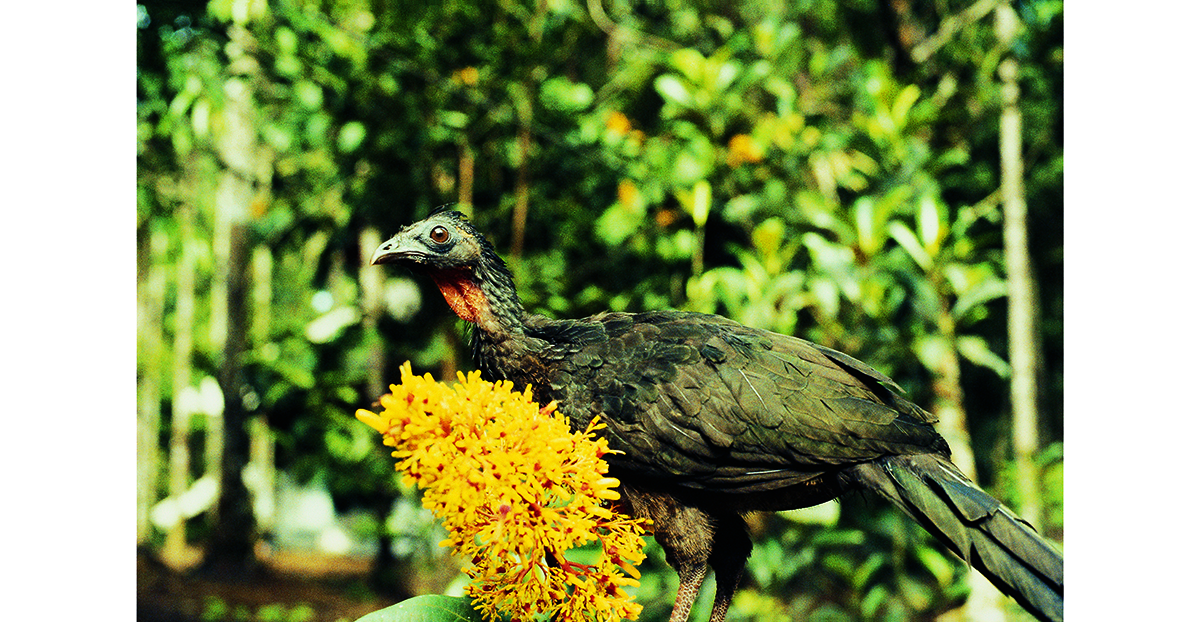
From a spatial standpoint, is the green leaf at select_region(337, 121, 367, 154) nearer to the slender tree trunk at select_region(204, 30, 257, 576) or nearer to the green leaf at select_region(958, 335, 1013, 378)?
Answer: the slender tree trunk at select_region(204, 30, 257, 576)

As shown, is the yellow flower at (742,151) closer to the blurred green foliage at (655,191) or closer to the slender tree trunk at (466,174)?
the blurred green foliage at (655,191)

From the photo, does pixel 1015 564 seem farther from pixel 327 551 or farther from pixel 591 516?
pixel 327 551

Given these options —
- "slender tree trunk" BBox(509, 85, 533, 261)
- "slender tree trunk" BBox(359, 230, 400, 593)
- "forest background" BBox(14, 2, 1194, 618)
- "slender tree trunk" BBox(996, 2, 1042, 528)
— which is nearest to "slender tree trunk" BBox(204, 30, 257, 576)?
"forest background" BBox(14, 2, 1194, 618)

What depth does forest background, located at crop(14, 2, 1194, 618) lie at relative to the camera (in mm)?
2479

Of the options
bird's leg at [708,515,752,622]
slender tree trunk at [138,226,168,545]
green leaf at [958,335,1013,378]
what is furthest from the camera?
slender tree trunk at [138,226,168,545]

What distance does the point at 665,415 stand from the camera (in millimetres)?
1121

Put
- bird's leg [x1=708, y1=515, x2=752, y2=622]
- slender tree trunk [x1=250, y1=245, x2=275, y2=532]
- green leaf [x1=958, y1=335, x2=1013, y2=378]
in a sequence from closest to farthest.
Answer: bird's leg [x1=708, y1=515, x2=752, y2=622] < green leaf [x1=958, y1=335, x2=1013, y2=378] < slender tree trunk [x1=250, y1=245, x2=275, y2=532]

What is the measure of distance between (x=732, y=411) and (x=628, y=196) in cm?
158

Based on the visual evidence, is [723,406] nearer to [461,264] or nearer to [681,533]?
[681,533]

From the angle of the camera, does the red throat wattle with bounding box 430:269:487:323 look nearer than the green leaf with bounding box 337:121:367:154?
Yes

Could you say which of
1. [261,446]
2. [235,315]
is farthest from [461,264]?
[261,446]

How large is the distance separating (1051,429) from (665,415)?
7.16 feet

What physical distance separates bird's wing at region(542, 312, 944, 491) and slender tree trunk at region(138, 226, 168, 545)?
7.57ft

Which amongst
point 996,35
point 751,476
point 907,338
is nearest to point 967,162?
point 996,35
